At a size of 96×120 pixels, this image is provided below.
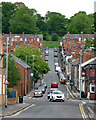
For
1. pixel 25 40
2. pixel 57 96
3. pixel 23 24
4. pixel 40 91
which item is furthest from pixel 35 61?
pixel 23 24

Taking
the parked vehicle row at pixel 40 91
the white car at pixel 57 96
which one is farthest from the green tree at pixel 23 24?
the white car at pixel 57 96

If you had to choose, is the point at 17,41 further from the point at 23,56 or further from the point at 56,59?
the point at 23,56

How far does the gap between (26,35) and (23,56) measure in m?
83.5

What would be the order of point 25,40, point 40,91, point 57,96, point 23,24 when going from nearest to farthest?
point 57,96 → point 40,91 → point 25,40 → point 23,24

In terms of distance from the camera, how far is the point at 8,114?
99.9ft

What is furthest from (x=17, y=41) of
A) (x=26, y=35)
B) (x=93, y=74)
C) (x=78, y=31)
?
(x=93, y=74)

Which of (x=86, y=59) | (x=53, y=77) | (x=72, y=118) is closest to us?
(x=72, y=118)

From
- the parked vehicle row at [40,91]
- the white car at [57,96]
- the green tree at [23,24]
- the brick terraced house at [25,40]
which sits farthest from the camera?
the green tree at [23,24]

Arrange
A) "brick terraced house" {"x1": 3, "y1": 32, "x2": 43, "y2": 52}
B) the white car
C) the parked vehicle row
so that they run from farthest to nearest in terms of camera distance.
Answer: "brick terraced house" {"x1": 3, "y1": 32, "x2": 43, "y2": 52} < the parked vehicle row < the white car

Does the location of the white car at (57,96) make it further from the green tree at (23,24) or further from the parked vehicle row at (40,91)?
the green tree at (23,24)

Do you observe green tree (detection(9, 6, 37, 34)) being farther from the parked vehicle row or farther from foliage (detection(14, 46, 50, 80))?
the parked vehicle row

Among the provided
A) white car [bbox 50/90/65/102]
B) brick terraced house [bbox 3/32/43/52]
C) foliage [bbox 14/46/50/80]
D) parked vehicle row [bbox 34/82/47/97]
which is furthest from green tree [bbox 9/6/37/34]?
white car [bbox 50/90/65/102]

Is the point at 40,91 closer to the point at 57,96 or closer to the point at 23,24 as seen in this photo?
the point at 57,96

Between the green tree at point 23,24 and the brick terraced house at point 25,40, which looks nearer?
the brick terraced house at point 25,40
